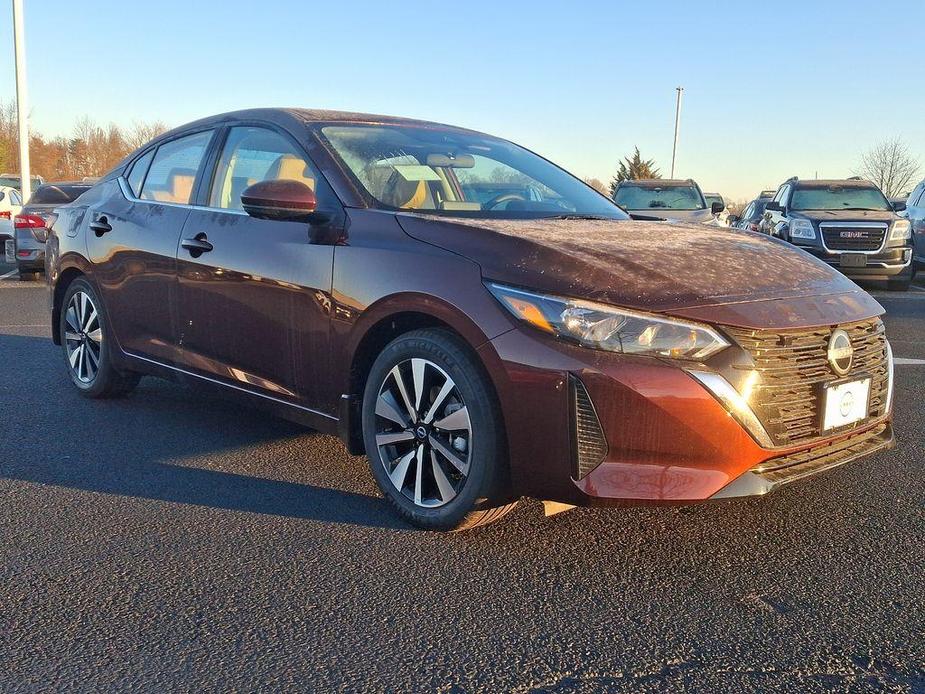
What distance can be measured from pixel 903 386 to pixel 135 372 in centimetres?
460

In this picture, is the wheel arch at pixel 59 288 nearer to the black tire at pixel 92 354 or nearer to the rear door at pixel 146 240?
the black tire at pixel 92 354

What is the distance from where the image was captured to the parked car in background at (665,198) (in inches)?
656

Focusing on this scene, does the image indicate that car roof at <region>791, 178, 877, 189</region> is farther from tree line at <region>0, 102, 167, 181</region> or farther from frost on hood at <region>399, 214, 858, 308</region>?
tree line at <region>0, 102, 167, 181</region>

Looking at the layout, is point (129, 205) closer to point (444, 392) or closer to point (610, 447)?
point (444, 392)

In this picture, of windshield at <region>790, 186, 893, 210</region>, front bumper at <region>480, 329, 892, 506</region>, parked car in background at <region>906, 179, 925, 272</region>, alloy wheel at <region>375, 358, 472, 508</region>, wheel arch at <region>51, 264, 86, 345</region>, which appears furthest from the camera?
parked car in background at <region>906, 179, 925, 272</region>

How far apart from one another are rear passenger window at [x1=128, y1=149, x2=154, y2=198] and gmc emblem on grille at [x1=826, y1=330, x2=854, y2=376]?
3.59 metres

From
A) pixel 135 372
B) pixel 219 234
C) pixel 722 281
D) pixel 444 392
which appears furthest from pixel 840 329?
pixel 135 372

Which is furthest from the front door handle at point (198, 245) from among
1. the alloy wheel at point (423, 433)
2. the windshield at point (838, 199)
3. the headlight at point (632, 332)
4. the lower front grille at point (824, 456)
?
the windshield at point (838, 199)

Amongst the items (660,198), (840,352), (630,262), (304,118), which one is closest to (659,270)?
(630,262)

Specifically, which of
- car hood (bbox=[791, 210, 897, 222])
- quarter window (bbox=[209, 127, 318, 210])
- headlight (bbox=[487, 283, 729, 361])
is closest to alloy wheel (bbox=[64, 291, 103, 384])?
quarter window (bbox=[209, 127, 318, 210])

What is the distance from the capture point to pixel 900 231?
13328 mm

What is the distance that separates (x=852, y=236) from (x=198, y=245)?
11293mm

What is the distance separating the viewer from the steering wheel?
4035mm

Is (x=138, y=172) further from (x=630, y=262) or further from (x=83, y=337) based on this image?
(x=630, y=262)
